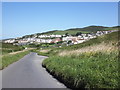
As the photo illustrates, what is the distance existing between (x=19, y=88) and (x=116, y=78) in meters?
5.08

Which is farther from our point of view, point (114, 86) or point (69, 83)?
point (69, 83)

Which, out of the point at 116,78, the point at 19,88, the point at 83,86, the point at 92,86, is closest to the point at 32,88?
the point at 19,88

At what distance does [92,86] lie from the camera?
9.70 metres

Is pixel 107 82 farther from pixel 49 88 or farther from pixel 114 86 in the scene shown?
pixel 49 88

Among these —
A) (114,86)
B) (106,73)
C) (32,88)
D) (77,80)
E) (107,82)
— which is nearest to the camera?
(114,86)

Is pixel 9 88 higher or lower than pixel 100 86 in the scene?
lower

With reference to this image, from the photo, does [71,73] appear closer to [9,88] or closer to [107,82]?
[9,88]

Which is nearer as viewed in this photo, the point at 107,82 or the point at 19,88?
the point at 107,82

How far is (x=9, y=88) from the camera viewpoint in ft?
41.6

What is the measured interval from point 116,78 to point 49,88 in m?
4.02

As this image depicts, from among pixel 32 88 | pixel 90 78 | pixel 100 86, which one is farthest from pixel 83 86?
pixel 32 88

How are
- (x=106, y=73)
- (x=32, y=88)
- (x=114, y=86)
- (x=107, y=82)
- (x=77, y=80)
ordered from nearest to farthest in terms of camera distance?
(x=114, y=86) → (x=107, y=82) → (x=106, y=73) → (x=77, y=80) → (x=32, y=88)

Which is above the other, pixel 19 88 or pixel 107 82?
pixel 107 82

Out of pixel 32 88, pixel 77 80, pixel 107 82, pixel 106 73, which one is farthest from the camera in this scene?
pixel 32 88
